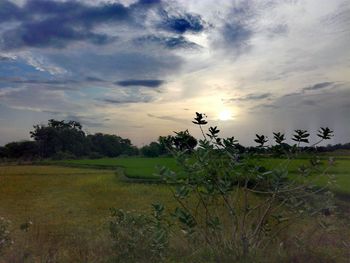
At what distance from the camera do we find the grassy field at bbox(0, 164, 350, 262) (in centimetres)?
489

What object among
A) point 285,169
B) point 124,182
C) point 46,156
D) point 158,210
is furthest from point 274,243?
point 46,156

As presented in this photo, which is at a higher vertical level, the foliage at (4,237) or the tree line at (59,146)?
the tree line at (59,146)

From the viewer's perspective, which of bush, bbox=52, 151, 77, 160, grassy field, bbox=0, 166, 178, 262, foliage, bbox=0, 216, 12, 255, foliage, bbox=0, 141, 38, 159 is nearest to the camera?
foliage, bbox=0, 216, 12, 255

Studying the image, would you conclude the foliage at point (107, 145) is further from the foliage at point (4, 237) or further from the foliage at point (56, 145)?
the foliage at point (4, 237)

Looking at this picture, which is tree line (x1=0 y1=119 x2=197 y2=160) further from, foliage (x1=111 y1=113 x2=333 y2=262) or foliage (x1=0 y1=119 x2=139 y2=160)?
foliage (x1=111 y1=113 x2=333 y2=262)

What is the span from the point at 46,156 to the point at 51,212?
180ft

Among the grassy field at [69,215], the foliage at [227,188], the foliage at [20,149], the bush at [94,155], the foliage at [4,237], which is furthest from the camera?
the bush at [94,155]

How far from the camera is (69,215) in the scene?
1237 centimetres

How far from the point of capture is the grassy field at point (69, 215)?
4887 millimetres

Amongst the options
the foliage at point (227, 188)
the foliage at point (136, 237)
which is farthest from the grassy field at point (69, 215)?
the foliage at point (227, 188)

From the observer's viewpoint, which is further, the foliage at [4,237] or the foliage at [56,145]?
the foliage at [56,145]

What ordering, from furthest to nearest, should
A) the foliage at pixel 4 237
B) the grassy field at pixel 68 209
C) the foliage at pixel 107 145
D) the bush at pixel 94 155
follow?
the foliage at pixel 107 145 → the bush at pixel 94 155 → the grassy field at pixel 68 209 → the foliage at pixel 4 237

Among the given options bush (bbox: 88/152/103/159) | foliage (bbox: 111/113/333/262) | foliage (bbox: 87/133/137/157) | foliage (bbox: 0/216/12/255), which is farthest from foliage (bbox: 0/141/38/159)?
foliage (bbox: 111/113/333/262)

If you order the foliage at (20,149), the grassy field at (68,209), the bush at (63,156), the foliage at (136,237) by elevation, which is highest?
the foliage at (20,149)
